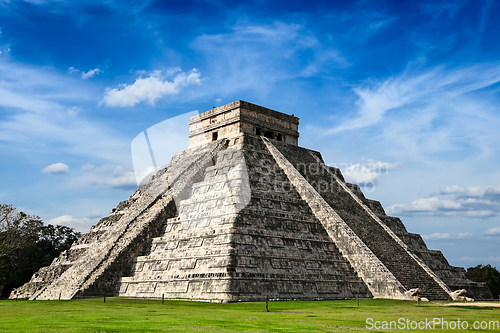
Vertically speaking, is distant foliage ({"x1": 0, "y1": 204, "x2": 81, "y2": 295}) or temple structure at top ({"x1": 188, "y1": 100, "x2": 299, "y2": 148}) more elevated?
temple structure at top ({"x1": 188, "y1": 100, "x2": 299, "y2": 148})

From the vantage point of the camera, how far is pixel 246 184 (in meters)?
21.5

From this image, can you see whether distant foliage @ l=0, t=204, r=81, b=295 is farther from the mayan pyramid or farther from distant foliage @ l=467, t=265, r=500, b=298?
distant foliage @ l=467, t=265, r=500, b=298

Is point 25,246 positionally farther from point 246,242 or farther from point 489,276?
point 489,276

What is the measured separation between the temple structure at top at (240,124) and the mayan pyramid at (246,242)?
22cm

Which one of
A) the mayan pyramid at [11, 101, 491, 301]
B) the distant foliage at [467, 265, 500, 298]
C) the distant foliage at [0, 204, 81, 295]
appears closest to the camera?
the mayan pyramid at [11, 101, 491, 301]

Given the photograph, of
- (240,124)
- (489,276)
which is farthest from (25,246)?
(489,276)

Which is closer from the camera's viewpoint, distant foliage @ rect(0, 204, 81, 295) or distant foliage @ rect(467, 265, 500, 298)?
distant foliage @ rect(0, 204, 81, 295)

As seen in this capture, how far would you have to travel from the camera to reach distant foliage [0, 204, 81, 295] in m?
A: 26.3

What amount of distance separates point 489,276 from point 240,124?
74.3ft

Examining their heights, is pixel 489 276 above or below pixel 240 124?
below

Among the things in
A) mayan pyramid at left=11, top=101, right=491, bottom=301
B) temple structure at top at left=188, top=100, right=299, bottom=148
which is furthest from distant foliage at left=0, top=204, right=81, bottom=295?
temple structure at top at left=188, top=100, right=299, bottom=148

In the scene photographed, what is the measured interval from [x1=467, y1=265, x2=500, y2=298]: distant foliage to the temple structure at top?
1760 centimetres

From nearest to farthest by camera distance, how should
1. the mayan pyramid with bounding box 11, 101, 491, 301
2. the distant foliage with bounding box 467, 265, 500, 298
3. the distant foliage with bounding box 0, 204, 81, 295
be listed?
the mayan pyramid with bounding box 11, 101, 491, 301 → the distant foliage with bounding box 0, 204, 81, 295 → the distant foliage with bounding box 467, 265, 500, 298

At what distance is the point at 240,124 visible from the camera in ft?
92.5
